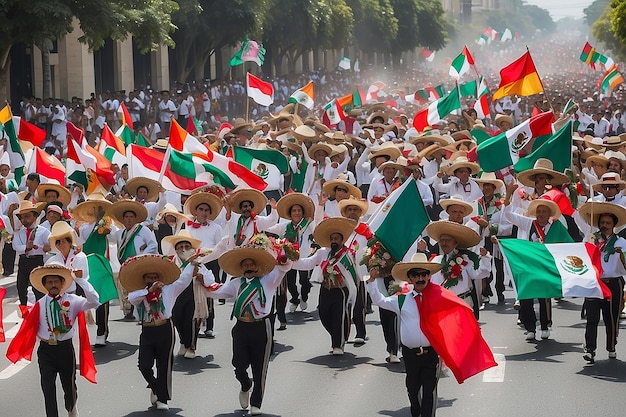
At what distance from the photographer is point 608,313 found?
14.1 meters

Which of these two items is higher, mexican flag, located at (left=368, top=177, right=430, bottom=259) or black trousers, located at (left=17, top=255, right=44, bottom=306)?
mexican flag, located at (left=368, top=177, right=430, bottom=259)

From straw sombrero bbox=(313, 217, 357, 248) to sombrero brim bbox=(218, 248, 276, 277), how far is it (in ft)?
6.43

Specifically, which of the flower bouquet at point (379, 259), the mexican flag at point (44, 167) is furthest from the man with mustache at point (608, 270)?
the mexican flag at point (44, 167)

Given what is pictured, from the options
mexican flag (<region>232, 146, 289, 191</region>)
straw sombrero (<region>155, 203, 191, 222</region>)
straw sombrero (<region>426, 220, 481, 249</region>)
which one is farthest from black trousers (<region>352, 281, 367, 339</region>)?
mexican flag (<region>232, 146, 289, 191</region>)

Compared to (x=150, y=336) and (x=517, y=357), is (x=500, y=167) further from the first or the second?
(x=150, y=336)

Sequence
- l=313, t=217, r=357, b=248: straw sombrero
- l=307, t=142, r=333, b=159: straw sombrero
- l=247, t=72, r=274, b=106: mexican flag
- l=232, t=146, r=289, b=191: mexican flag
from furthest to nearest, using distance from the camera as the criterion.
→ l=247, t=72, r=274, b=106: mexican flag, l=307, t=142, r=333, b=159: straw sombrero, l=232, t=146, r=289, b=191: mexican flag, l=313, t=217, r=357, b=248: straw sombrero

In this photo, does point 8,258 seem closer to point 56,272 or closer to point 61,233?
point 61,233

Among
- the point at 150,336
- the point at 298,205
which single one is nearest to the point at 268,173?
the point at 298,205

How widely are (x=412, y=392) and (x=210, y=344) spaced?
458 centimetres

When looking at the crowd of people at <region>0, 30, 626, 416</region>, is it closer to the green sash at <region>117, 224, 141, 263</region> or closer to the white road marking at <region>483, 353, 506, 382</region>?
the green sash at <region>117, 224, 141, 263</region>

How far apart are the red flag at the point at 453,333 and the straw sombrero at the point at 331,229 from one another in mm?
2870

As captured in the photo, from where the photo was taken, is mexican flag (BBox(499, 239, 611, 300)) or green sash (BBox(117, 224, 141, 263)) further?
green sash (BBox(117, 224, 141, 263))

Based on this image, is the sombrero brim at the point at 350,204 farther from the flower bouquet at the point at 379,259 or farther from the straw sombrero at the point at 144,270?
the straw sombrero at the point at 144,270

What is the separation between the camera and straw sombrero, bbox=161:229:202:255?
14.0 m
